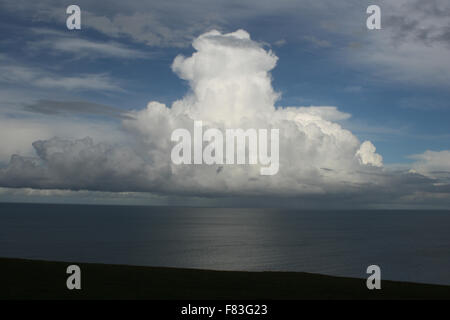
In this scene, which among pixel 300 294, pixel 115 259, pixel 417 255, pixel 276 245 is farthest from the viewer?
pixel 276 245

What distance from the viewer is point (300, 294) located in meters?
23.7

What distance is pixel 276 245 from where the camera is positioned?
124 m
